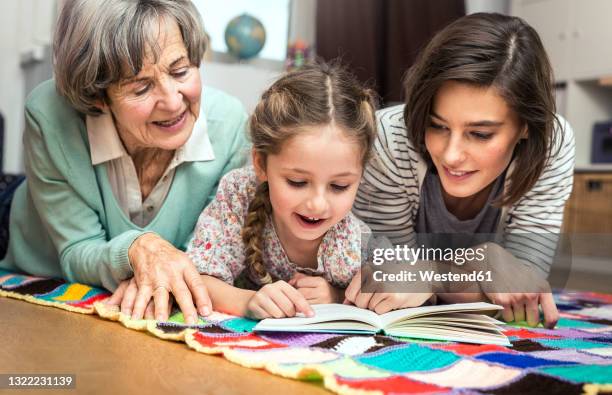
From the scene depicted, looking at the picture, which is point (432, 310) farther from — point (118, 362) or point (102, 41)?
point (102, 41)

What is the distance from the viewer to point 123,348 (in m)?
1.00

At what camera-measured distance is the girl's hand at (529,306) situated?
4.32ft

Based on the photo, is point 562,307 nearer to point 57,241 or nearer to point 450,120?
point 450,120

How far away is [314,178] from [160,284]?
35 cm

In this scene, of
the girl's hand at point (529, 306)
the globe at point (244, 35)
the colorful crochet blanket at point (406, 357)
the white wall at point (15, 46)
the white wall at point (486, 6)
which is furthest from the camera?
the white wall at point (486, 6)

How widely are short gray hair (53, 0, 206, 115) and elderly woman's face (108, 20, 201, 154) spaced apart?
23 millimetres

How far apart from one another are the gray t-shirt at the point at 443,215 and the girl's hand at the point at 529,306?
0.23m

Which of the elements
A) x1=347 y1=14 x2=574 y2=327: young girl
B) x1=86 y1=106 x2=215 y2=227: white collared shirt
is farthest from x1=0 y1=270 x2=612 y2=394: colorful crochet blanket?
x1=86 y1=106 x2=215 y2=227: white collared shirt

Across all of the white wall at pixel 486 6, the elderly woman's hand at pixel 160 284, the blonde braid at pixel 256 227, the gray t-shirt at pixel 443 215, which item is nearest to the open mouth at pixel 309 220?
the blonde braid at pixel 256 227

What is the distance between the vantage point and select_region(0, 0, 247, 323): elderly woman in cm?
134

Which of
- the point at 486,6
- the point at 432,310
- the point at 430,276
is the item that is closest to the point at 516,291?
the point at 430,276

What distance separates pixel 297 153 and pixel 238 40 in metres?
2.69

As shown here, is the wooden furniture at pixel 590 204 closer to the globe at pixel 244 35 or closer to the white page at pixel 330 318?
the globe at pixel 244 35

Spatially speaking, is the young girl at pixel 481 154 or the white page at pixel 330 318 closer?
the white page at pixel 330 318
